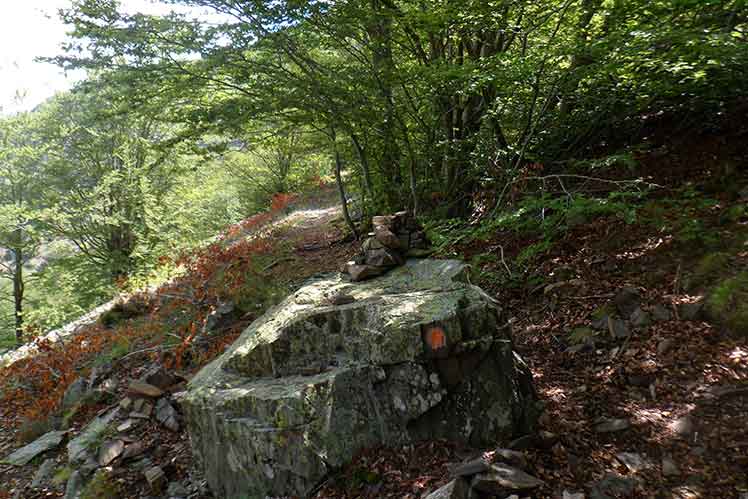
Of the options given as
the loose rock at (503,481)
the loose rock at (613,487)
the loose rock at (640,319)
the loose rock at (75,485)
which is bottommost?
the loose rock at (75,485)

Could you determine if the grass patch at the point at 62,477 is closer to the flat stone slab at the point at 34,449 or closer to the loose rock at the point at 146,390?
the flat stone slab at the point at 34,449

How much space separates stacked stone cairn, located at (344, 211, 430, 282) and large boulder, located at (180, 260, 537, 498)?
4.19 feet

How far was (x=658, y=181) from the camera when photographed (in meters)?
5.99

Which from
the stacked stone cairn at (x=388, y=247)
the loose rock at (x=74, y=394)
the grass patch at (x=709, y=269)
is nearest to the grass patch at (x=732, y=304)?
the grass patch at (x=709, y=269)

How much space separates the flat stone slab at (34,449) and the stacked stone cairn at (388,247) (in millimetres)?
4453

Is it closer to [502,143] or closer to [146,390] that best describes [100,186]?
[146,390]

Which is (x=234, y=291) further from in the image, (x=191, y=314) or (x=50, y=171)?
(x=50, y=171)

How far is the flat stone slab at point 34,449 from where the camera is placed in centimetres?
527

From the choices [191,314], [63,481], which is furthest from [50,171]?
[63,481]

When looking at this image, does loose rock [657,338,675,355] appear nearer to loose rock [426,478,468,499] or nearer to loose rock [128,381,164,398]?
loose rock [426,478,468,499]

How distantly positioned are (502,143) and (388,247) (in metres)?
3.20

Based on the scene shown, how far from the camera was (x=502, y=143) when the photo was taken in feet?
22.9

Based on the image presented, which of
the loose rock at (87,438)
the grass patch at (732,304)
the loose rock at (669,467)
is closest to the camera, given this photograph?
the loose rock at (669,467)

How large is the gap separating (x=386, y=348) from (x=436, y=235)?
7.48ft
